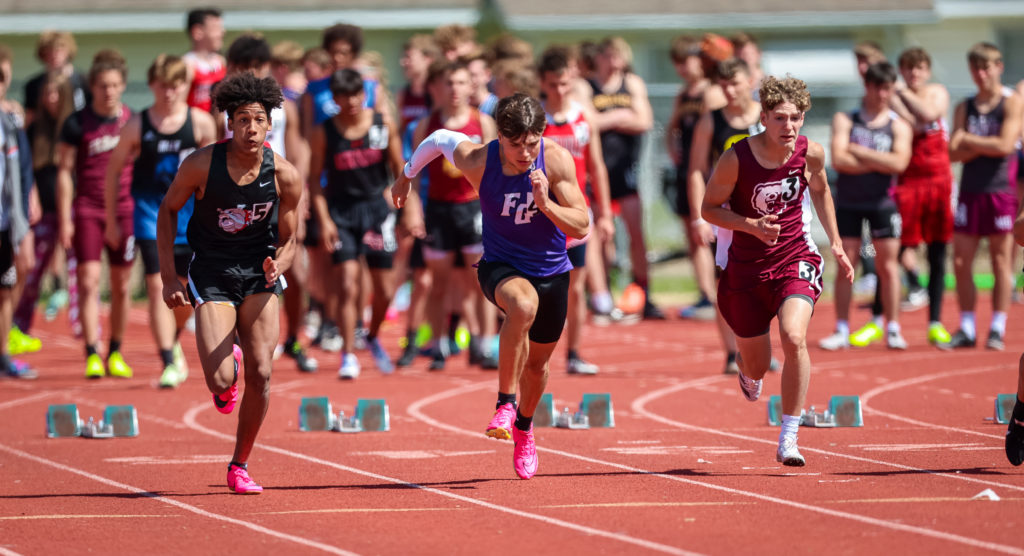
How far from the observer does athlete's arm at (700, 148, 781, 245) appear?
27.7 ft

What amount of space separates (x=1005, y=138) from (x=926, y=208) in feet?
3.15

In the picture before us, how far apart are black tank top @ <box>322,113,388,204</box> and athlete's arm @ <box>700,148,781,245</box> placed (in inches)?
187

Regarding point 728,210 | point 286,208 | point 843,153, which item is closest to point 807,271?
point 728,210

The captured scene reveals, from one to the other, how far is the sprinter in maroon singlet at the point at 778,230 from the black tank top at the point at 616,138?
751 centimetres

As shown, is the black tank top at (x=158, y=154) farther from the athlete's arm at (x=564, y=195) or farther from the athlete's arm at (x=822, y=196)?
the athlete's arm at (x=822, y=196)

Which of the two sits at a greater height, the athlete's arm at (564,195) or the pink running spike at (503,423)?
the athlete's arm at (564,195)

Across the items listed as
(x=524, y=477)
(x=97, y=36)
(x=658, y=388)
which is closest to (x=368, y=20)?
(x=97, y=36)

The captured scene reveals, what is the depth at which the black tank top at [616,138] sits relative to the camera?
1631 centimetres

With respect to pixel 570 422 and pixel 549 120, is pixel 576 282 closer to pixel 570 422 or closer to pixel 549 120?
pixel 549 120

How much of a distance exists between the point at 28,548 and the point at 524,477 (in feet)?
8.34

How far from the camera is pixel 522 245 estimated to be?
28.0 feet

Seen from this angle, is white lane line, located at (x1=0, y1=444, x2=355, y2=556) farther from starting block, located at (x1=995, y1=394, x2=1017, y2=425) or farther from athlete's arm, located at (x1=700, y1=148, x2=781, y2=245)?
starting block, located at (x1=995, y1=394, x2=1017, y2=425)

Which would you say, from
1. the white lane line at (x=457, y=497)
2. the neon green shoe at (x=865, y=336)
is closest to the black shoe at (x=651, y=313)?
the neon green shoe at (x=865, y=336)

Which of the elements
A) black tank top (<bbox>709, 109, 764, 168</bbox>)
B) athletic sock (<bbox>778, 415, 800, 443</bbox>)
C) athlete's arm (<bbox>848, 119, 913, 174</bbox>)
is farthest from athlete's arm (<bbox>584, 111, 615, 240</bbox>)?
athletic sock (<bbox>778, 415, 800, 443</bbox>)
